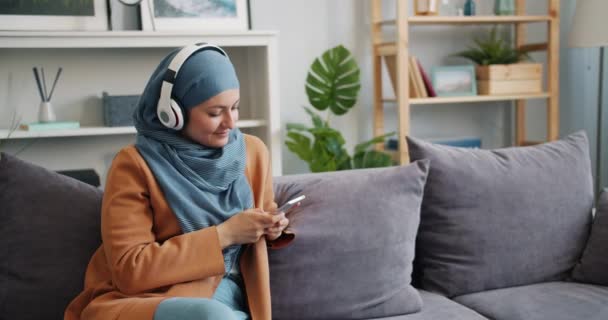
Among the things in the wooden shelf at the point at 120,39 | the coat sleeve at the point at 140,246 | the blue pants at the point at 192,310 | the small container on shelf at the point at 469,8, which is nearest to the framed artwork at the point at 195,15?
the wooden shelf at the point at 120,39

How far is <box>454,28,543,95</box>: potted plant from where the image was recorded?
3.64 m

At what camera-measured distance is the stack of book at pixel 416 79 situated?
357 centimetres

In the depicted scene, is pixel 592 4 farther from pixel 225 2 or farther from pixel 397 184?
pixel 397 184

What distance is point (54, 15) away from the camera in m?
3.13

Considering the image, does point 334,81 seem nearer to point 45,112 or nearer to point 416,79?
point 416,79

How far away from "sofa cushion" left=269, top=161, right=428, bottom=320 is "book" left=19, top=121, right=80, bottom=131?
5.31 feet

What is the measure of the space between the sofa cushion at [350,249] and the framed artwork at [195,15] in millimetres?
1620

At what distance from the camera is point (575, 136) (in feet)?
7.03

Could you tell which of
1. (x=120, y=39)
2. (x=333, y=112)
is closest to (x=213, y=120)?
(x=120, y=39)

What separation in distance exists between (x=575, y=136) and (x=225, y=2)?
179 cm

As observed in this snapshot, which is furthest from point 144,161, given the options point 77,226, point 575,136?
point 575,136

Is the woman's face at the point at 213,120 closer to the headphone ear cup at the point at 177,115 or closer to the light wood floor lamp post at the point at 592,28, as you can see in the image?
the headphone ear cup at the point at 177,115

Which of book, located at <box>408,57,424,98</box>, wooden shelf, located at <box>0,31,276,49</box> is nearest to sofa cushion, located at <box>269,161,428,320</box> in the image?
wooden shelf, located at <box>0,31,276,49</box>

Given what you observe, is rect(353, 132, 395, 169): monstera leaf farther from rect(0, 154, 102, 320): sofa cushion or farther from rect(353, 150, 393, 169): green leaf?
rect(0, 154, 102, 320): sofa cushion
